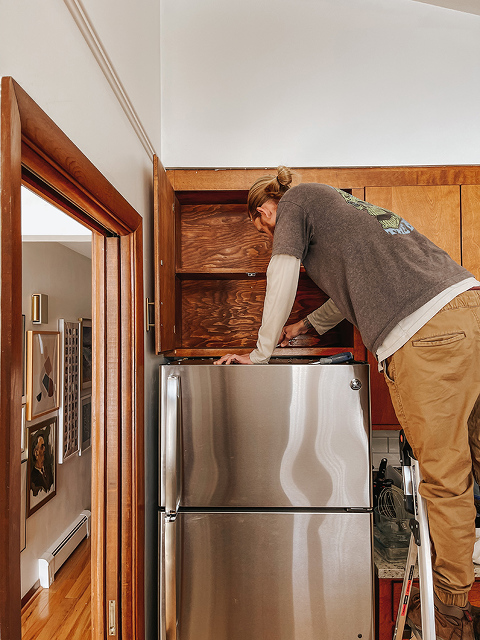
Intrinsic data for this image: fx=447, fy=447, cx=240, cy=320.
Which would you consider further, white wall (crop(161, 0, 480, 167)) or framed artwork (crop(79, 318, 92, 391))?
framed artwork (crop(79, 318, 92, 391))

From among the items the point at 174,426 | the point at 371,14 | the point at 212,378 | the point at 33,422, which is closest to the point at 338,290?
the point at 212,378

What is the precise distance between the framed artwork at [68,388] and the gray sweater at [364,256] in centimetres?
219

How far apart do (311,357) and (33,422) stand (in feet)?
6.00

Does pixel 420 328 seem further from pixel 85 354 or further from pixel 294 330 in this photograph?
pixel 85 354

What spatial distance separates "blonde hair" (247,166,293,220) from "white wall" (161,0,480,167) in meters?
0.36

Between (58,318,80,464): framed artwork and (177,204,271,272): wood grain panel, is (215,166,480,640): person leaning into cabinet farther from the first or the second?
(58,318,80,464): framed artwork

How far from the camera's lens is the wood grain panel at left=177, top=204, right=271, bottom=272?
208 centimetres

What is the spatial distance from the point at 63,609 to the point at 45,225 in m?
2.08

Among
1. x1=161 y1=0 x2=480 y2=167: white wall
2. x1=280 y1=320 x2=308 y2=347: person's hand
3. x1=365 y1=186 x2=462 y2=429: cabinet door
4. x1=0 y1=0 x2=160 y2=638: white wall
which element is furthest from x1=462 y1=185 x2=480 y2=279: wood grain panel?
x1=0 y1=0 x2=160 y2=638: white wall

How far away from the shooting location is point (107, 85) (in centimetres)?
124

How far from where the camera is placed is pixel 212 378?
1501mm

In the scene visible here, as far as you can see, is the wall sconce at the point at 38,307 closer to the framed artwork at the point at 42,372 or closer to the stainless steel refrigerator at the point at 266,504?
the framed artwork at the point at 42,372

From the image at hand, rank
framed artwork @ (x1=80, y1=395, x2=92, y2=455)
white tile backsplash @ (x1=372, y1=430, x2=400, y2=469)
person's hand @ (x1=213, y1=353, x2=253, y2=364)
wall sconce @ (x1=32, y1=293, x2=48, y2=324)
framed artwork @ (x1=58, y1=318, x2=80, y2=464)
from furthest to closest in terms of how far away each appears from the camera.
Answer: framed artwork @ (x1=80, y1=395, x2=92, y2=455), framed artwork @ (x1=58, y1=318, x2=80, y2=464), wall sconce @ (x1=32, y1=293, x2=48, y2=324), white tile backsplash @ (x1=372, y1=430, x2=400, y2=469), person's hand @ (x1=213, y1=353, x2=253, y2=364)

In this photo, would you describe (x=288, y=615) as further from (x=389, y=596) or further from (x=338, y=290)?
(x=338, y=290)
